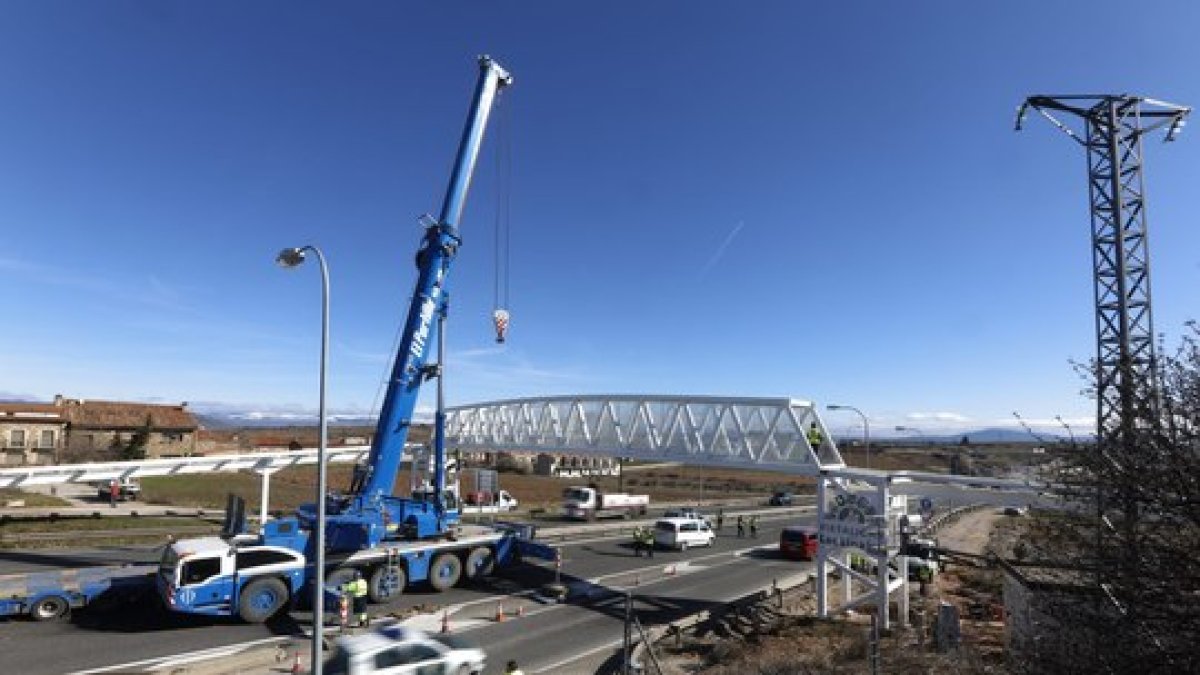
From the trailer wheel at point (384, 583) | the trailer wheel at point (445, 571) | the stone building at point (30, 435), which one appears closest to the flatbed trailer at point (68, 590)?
the trailer wheel at point (384, 583)

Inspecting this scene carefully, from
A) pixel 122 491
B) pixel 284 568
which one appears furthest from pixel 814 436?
pixel 122 491

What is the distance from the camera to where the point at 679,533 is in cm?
3812

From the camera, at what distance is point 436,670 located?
1491 cm

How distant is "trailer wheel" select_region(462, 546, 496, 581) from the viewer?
2634 cm

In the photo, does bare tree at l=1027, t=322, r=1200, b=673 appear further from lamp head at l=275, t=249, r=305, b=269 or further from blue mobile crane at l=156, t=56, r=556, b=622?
blue mobile crane at l=156, t=56, r=556, b=622

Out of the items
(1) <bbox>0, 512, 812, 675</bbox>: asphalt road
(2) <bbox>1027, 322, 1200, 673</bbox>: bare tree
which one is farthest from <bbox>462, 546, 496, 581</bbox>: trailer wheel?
(2) <bbox>1027, 322, 1200, 673</bbox>: bare tree

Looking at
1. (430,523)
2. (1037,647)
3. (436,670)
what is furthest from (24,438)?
(1037,647)

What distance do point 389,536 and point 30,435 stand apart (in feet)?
203

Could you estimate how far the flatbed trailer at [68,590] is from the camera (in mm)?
19875

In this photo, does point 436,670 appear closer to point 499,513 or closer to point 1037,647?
point 1037,647

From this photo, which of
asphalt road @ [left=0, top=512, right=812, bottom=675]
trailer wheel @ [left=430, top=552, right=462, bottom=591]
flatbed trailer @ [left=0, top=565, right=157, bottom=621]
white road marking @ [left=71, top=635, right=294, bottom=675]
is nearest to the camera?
white road marking @ [left=71, top=635, right=294, bottom=675]

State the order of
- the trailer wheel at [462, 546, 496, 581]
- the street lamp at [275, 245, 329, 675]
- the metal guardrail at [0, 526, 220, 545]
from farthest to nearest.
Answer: the metal guardrail at [0, 526, 220, 545]
the trailer wheel at [462, 546, 496, 581]
the street lamp at [275, 245, 329, 675]

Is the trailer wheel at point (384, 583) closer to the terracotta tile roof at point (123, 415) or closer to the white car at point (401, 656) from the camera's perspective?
the white car at point (401, 656)

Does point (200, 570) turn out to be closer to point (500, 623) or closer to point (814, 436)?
point (500, 623)
